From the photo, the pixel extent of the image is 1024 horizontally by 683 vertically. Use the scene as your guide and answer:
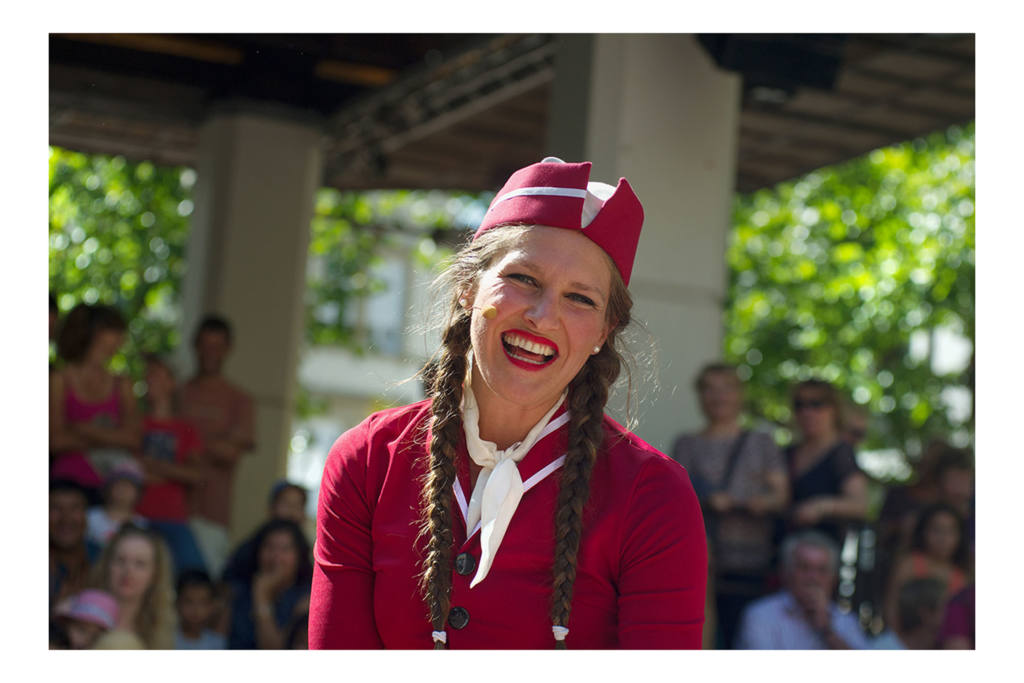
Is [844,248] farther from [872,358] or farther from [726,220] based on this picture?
[726,220]

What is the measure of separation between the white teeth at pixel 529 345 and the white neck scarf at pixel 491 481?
0.14m

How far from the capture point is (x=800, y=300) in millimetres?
14008

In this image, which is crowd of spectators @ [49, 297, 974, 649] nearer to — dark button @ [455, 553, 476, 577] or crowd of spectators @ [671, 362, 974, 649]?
crowd of spectators @ [671, 362, 974, 649]

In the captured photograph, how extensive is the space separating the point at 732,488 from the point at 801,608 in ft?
2.04

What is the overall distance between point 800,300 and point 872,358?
4.08ft

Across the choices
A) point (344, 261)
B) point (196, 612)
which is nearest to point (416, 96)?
point (196, 612)

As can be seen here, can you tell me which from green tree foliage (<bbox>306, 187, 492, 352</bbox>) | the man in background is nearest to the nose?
the man in background

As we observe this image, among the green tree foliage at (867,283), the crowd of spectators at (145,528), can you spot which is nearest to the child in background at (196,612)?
the crowd of spectators at (145,528)

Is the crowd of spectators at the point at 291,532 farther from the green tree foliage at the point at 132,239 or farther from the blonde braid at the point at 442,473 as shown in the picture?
the blonde braid at the point at 442,473

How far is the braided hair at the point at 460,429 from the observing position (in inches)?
84.1

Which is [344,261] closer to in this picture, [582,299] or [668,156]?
[668,156]

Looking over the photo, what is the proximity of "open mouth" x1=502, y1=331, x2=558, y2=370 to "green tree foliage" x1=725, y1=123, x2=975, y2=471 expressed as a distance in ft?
31.1

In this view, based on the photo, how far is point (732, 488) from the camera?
17.2ft

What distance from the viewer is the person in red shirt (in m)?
6.00
